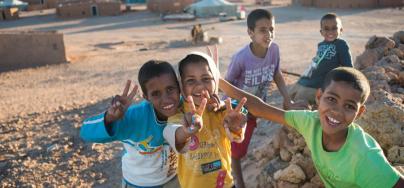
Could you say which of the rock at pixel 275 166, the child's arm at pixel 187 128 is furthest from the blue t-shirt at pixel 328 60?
the child's arm at pixel 187 128

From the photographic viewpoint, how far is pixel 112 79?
37.3ft

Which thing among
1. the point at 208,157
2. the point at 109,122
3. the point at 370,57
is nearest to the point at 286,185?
the point at 208,157

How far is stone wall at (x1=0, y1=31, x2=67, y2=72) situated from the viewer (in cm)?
1348

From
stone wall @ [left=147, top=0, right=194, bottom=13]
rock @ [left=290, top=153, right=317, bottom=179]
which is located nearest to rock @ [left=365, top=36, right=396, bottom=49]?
rock @ [left=290, top=153, right=317, bottom=179]

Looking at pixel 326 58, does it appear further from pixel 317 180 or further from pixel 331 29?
pixel 317 180

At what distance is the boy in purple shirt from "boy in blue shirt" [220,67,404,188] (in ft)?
3.81

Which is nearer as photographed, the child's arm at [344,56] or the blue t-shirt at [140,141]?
the blue t-shirt at [140,141]

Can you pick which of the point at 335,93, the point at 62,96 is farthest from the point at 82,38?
the point at 335,93

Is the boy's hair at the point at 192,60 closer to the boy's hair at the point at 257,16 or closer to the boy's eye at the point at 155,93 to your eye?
the boy's eye at the point at 155,93

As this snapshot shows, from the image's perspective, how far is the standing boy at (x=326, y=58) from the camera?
11.6 ft

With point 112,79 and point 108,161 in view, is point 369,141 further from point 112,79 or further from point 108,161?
point 112,79

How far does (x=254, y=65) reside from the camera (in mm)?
3279

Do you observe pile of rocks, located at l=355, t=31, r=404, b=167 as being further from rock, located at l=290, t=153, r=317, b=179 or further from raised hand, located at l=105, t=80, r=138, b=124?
raised hand, located at l=105, t=80, r=138, b=124

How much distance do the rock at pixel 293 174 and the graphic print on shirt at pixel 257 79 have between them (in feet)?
2.47
